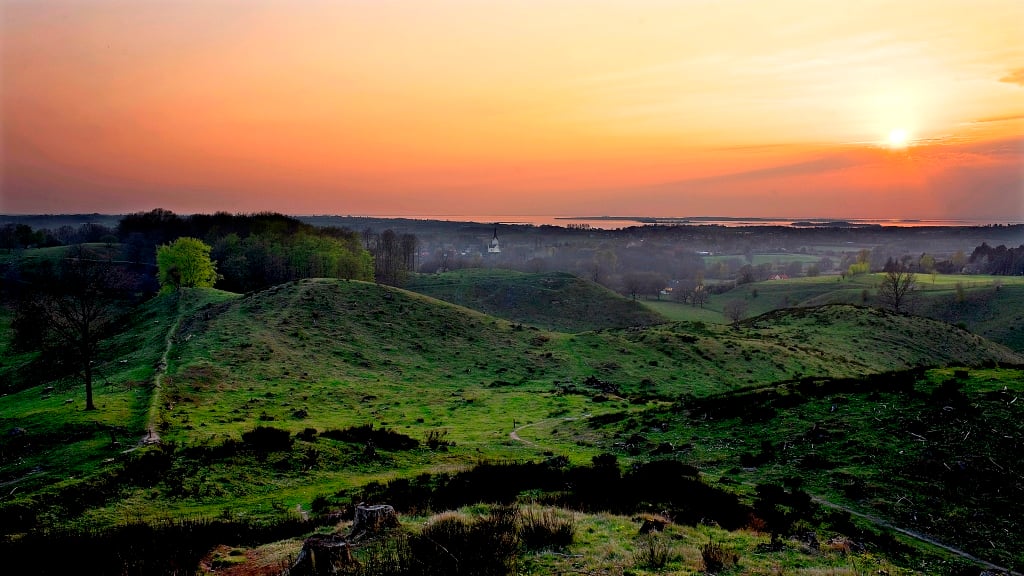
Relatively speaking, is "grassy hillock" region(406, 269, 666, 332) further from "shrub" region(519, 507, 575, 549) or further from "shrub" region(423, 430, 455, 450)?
"shrub" region(519, 507, 575, 549)

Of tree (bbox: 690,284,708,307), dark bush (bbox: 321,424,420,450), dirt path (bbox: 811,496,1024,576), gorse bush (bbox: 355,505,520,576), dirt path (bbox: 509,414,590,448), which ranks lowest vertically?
tree (bbox: 690,284,708,307)

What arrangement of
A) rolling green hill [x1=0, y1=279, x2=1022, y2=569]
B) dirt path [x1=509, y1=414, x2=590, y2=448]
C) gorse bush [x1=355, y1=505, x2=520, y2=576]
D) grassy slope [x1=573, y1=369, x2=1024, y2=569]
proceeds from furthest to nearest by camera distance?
dirt path [x1=509, y1=414, x2=590, y2=448]
rolling green hill [x1=0, y1=279, x2=1022, y2=569]
grassy slope [x1=573, y1=369, x2=1024, y2=569]
gorse bush [x1=355, y1=505, x2=520, y2=576]

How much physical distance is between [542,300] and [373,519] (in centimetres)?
11863

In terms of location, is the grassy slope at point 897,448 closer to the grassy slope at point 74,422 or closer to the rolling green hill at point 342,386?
the rolling green hill at point 342,386

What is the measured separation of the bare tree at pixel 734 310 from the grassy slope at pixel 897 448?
367ft

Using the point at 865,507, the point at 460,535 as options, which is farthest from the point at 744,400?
the point at 460,535

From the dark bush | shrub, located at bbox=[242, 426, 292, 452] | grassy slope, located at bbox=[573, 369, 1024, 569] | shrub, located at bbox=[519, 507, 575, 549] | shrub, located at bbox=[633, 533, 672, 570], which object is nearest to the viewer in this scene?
Result: shrub, located at bbox=[633, 533, 672, 570]

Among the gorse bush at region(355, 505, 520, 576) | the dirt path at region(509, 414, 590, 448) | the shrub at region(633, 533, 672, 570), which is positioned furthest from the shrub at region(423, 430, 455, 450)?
the shrub at region(633, 533, 672, 570)

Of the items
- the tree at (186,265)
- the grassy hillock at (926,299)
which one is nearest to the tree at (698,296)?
the grassy hillock at (926,299)

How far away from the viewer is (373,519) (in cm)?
1352

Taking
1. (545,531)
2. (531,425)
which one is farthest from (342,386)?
(545,531)

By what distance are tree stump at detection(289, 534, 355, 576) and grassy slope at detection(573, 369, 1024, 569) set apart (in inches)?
621

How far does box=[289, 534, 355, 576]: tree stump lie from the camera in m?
10.7

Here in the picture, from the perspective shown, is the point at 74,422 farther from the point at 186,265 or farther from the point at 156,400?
the point at 186,265
